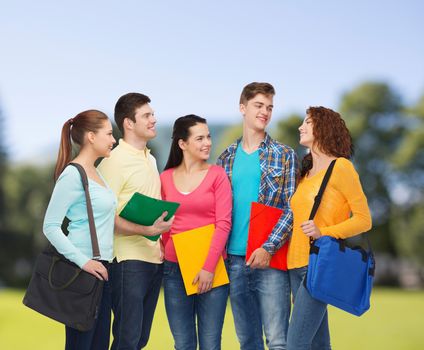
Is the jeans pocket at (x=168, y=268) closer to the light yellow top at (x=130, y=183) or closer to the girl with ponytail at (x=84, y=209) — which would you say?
the light yellow top at (x=130, y=183)

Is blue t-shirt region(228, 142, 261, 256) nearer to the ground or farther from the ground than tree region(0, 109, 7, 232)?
farther from the ground

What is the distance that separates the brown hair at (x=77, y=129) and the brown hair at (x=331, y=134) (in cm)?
170

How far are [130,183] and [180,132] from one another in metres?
0.67

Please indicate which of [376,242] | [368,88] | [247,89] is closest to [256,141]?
[247,89]

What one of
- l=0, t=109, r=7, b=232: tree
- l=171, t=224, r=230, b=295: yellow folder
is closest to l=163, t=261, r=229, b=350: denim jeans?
l=171, t=224, r=230, b=295: yellow folder

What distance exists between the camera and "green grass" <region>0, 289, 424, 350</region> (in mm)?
13672

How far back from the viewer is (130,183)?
5.45 meters

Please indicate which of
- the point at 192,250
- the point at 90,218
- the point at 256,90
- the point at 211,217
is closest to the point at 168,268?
the point at 192,250

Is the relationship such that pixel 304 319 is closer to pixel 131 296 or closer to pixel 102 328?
pixel 131 296

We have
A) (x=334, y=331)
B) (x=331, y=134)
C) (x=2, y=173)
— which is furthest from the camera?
(x=2, y=173)

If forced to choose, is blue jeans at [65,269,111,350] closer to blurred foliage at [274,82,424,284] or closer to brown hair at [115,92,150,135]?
brown hair at [115,92,150,135]


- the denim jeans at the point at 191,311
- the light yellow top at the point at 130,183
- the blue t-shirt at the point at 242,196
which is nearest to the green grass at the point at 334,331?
the denim jeans at the point at 191,311

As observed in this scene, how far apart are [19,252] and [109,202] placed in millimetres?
48349

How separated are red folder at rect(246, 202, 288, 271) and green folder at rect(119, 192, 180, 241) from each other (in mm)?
708
